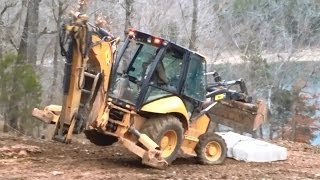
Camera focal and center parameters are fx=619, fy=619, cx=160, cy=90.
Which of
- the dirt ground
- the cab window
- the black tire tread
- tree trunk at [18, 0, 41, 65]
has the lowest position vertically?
the dirt ground

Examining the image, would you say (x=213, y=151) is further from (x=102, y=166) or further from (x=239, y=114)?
(x=102, y=166)

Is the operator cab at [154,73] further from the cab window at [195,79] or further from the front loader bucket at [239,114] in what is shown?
the front loader bucket at [239,114]

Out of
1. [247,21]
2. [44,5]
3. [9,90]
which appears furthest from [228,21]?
[9,90]

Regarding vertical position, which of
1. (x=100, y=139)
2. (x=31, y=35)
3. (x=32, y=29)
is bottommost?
(x=100, y=139)

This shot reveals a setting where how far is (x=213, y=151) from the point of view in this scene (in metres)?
11.4

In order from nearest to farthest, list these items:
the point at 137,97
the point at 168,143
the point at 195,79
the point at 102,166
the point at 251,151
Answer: the point at 102,166
the point at 137,97
the point at 168,143
the point at 195,79
the point at 251,151

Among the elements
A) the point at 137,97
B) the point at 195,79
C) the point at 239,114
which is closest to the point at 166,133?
the point at 137,97

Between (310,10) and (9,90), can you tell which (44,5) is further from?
(310,10)

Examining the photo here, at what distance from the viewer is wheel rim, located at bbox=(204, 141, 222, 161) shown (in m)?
11.2

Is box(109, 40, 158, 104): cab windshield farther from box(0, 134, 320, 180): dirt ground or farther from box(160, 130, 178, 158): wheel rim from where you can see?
box(0, 134, 320, 180): dirt ground

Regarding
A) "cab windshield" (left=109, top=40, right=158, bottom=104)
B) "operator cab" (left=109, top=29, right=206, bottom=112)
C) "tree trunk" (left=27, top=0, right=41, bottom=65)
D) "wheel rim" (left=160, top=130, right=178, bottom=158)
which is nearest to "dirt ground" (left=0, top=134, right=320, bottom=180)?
"wheel rim" (left=160, top=130, right=178, bottom=158)

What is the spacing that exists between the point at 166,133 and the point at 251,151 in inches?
102

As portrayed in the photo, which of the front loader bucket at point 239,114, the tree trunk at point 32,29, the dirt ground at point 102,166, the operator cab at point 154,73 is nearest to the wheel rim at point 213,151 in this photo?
the dirt ground at point 102,166

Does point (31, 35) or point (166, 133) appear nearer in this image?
point (166, 133)
